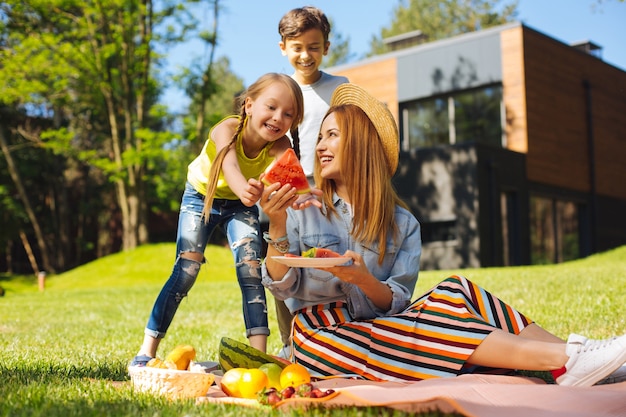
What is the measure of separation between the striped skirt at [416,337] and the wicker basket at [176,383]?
0.78m

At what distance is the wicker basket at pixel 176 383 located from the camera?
3.51m

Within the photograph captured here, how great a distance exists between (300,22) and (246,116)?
0.87m

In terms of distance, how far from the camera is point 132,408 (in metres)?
3.07

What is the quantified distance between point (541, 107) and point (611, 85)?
229 inches

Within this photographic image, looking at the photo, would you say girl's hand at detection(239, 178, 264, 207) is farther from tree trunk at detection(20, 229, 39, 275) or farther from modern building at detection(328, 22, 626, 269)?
tree trunk at detection(20, 229, 39, 275)

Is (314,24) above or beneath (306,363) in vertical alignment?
above

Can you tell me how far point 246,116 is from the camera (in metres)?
4.69

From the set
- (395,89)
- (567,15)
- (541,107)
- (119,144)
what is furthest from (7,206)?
(567,15)

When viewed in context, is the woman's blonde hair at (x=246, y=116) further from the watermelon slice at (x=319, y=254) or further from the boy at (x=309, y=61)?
the watermelon slice at (x=319, y=254)

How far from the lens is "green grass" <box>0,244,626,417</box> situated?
3162 millimetres

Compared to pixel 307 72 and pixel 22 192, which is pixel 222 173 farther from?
pixel 22 192

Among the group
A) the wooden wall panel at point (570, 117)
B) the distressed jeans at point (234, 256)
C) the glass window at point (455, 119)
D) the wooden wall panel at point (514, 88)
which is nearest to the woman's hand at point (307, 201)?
the distressed jeans at point (234, 256)

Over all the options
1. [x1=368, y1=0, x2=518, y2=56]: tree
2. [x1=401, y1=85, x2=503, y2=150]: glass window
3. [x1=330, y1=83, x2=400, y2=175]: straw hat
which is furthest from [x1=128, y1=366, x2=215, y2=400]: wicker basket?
[x1=368, y1=0, x2=518, y2=56]: tree

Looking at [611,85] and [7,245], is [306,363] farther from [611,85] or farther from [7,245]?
[7,245]
